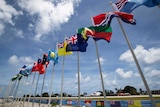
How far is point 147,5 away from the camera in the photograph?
7469 mm

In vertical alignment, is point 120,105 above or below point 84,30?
below

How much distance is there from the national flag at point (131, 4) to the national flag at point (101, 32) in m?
1.81

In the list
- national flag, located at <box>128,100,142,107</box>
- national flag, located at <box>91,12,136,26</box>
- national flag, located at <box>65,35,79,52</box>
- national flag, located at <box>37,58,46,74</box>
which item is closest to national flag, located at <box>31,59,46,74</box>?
national flag, located at <box>37,58,46,74</box>

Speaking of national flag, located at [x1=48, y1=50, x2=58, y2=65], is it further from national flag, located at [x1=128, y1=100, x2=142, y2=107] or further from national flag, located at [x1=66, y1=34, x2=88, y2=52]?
national flag, located at [x1=128, y1=100, x2=142, y2=107]

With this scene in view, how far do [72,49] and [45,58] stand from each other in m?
7.83

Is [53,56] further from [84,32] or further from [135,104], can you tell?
[135,104]

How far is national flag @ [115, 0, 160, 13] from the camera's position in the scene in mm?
7301

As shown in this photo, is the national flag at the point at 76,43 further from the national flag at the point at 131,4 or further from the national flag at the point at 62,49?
the national flag at the point at 131,4

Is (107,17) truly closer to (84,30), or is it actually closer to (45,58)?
(84,30)

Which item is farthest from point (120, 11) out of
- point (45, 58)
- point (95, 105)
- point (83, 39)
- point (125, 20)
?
point (95, 105)

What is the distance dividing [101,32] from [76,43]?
3330mm

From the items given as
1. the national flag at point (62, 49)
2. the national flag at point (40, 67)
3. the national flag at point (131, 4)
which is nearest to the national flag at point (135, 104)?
the national flag at point (62, 49)

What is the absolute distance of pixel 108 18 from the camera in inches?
388

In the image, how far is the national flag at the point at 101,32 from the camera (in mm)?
10699
